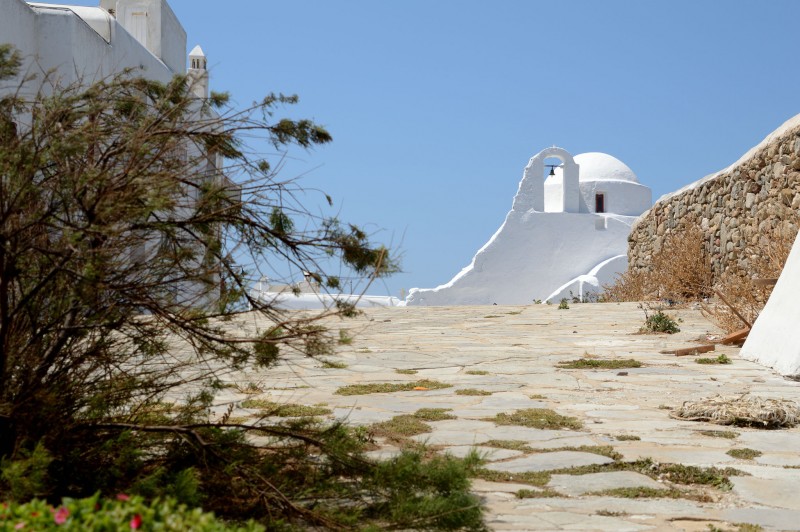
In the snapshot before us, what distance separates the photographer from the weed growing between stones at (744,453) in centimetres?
392

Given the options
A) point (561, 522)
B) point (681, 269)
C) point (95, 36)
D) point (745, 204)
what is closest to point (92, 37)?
point (95, 36)

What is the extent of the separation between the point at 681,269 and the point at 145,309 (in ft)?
42.4

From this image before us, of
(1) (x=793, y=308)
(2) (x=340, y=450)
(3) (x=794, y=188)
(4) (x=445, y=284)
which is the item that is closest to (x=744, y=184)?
(3) (x=794, y=188)

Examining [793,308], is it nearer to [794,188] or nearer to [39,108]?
[794,188]

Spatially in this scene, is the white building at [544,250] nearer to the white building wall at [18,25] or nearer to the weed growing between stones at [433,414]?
the white building wall at [18,25]

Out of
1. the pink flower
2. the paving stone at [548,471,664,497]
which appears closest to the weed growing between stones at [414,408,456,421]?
the paving stone at [548,471,664,497]

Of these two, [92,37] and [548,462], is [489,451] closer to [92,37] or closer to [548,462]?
[548,462]

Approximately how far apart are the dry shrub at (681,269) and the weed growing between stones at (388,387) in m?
8.46

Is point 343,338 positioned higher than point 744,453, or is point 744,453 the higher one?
point 343,338

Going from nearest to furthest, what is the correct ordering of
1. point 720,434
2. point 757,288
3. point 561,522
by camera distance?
point 561,522 < point 720,434 < point 757,288

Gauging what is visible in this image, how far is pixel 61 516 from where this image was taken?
6.16 feet

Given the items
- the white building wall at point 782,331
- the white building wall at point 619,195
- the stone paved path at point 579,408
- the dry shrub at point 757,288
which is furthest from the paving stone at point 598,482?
the white building wall at point 619,195

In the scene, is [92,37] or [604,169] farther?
[604,169]

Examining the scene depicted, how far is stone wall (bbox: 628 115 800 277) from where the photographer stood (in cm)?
1135
